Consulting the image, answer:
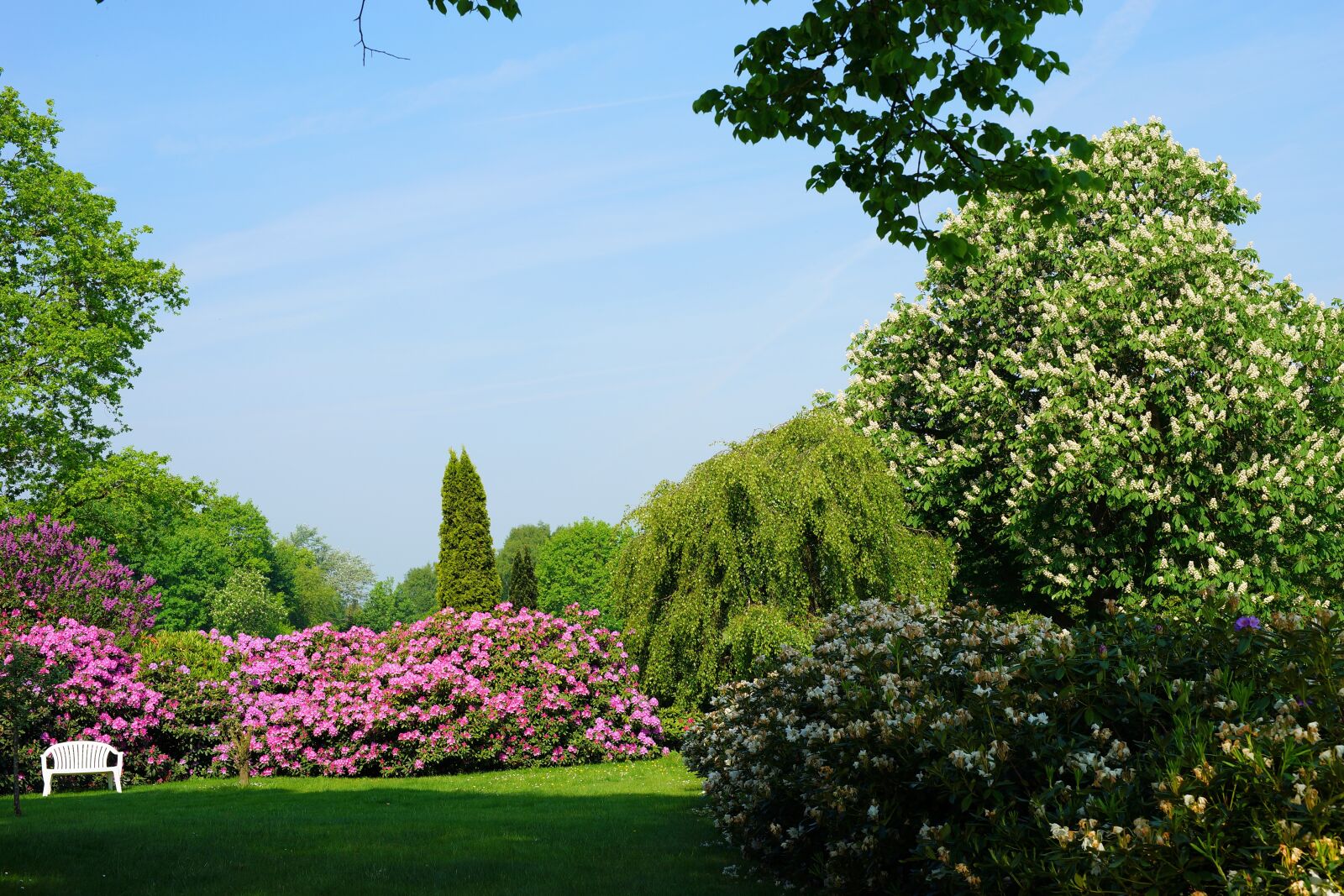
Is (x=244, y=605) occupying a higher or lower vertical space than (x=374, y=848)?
higher

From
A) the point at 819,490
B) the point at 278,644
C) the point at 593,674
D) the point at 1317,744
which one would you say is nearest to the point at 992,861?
the point at 1317,744

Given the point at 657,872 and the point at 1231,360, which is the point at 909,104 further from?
the point at 1231,360

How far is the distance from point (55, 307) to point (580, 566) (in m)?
48.2

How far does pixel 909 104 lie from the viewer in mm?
7516

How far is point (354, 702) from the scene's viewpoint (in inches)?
763

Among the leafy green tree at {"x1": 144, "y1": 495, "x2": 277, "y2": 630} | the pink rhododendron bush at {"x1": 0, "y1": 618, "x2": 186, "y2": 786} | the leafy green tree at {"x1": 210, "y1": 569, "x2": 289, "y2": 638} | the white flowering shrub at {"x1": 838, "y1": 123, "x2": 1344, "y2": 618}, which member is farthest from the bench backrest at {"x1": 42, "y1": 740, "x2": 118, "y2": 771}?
the leafy green tree at {"x1": 144, "y1": 495, "x2": 277, "y2": 630}

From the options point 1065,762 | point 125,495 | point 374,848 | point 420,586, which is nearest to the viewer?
point 1065,762

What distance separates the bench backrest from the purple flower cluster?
3.84 meters

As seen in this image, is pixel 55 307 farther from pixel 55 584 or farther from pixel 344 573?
pixel 344 573

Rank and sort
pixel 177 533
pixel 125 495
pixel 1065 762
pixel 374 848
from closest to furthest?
pixel 1065 762, pixel 374 848, pixel 125 495, pixel 177 533

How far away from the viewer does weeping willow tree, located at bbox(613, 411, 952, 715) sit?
17.6 meters

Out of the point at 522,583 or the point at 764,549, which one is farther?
the point at 522,583

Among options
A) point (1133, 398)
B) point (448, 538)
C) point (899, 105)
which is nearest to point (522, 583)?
point (448, 538)

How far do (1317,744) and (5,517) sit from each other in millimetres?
28931
